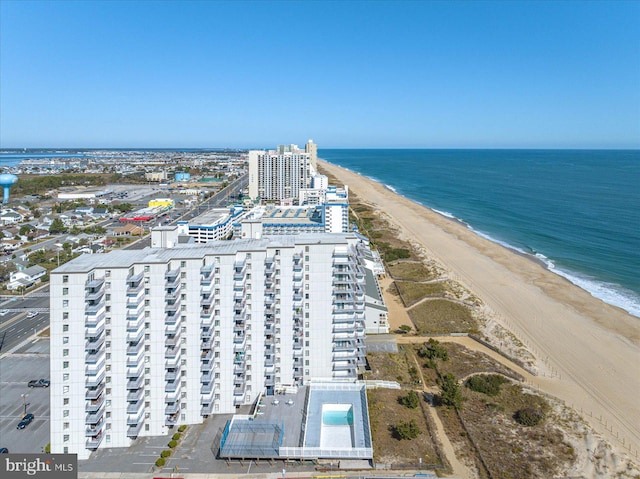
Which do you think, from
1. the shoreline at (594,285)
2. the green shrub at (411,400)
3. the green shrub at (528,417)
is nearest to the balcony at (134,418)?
the green shrub at (411,400)

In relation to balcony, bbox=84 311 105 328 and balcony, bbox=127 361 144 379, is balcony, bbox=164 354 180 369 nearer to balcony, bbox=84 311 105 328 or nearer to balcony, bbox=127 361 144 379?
balcony, bbox=127 361 144 379

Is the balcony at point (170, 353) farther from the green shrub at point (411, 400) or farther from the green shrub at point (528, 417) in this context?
the green shrub at point (528, 417)

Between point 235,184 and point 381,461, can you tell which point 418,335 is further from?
point 235,184

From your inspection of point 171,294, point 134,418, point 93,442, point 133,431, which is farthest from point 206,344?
point 93,442

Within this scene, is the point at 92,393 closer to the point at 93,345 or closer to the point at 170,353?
the point at 93,345

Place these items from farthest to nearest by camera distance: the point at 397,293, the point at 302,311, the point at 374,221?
the point at 374,221, the point at 397,293, the point at 302,311

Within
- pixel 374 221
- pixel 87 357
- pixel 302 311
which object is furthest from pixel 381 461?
pixel 374 221

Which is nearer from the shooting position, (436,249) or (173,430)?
(173,430)
